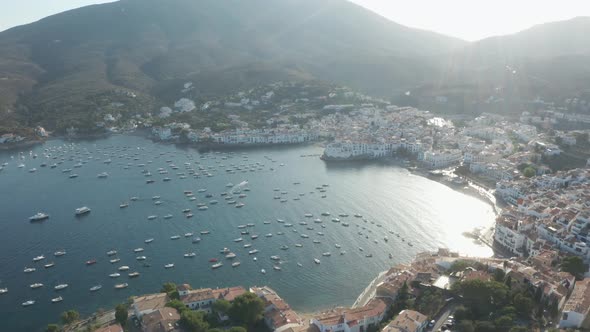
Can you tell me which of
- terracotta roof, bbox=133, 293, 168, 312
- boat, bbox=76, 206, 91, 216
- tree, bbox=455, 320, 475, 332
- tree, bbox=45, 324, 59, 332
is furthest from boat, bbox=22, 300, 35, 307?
tree, bbox=455, 320, 475, 332

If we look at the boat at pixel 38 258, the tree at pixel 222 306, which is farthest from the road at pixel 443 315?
the boat at pixel 38 258

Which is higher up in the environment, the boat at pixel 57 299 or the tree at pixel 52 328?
the tree at pixel 52 328

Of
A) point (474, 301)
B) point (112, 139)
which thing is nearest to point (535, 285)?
point (474, 301)

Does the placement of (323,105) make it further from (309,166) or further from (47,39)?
(47,39)

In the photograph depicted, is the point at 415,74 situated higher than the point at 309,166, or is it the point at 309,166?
the point at 415,74

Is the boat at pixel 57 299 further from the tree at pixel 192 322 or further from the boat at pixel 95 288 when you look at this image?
the tree at pixel 192 322
